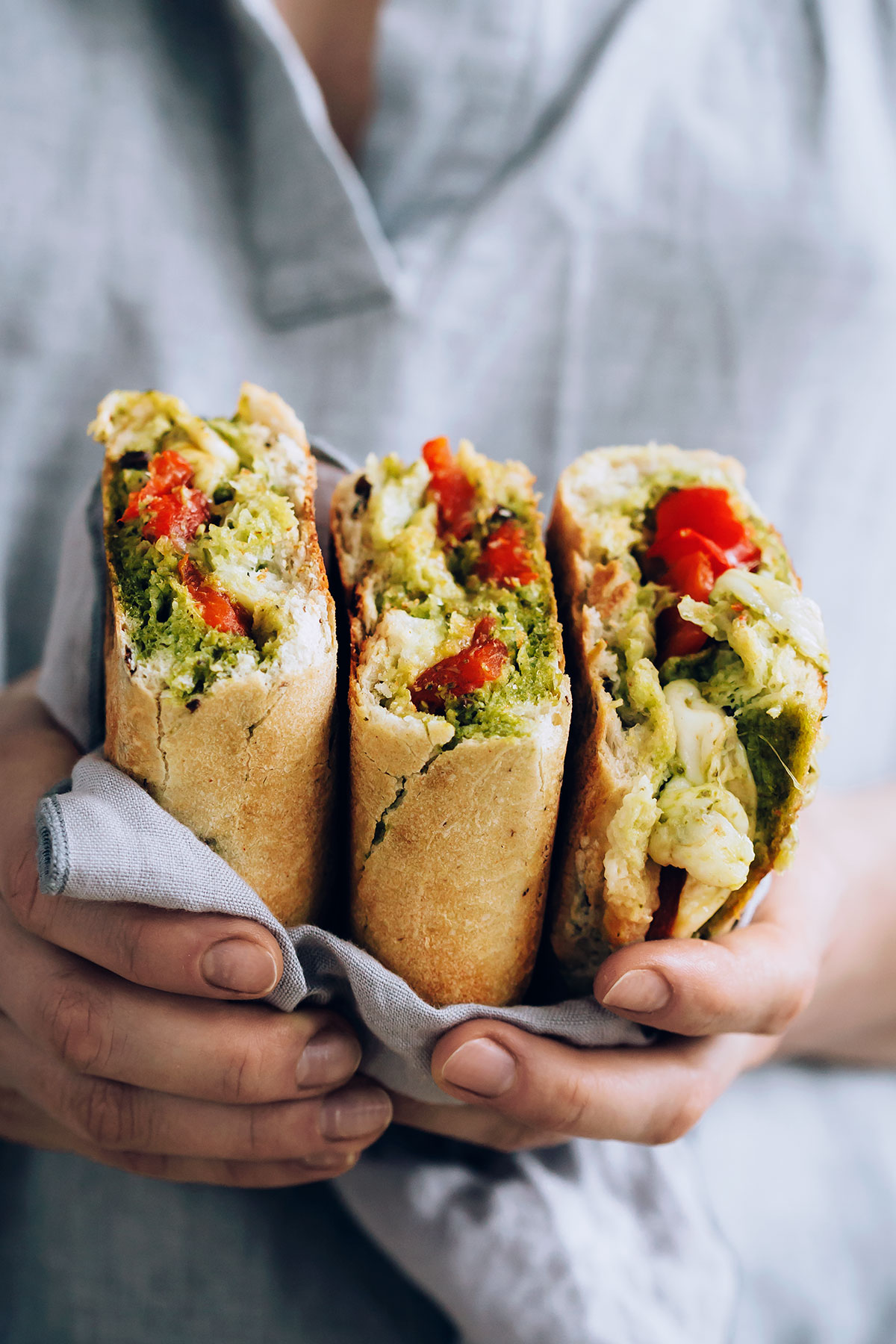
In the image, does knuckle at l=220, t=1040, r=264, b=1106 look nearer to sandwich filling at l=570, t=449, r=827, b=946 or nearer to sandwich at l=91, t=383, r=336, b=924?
sandwich at l=91, t=383, r=336, b=924

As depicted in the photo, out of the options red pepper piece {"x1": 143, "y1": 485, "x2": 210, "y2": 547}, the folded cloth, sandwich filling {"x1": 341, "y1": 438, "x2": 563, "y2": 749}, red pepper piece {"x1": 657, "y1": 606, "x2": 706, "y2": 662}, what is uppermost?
red pepper piece {"x1": 143, "y1": 485, "x2": 210, "y2": 547}

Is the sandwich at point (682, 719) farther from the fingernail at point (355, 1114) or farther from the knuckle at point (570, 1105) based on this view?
the fingernail at point (355, 1114)

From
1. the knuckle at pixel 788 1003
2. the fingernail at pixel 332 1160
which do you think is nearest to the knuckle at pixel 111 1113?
the fingernail at pixel 332 1160

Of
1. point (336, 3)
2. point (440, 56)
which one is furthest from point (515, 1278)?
point (336, 3)

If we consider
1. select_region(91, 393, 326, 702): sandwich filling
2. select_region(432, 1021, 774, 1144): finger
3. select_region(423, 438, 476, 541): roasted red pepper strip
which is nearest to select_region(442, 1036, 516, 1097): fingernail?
select_region(432, 1021, 774, 1144): finger

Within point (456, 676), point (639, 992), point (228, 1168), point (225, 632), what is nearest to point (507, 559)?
point (456, 676)

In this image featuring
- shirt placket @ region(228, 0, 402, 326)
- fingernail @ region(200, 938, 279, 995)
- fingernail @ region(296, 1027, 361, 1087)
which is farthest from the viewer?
shirt placket @ region(228, 0, 402, 326)
